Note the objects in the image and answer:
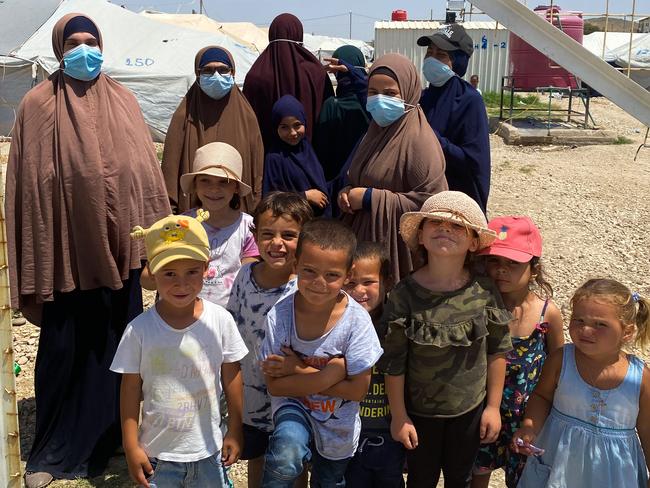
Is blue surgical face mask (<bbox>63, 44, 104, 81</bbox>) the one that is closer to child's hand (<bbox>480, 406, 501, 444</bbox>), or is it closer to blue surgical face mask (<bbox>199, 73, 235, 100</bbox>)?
blue surgical face mask (<bbox>199, 73, 235, 100</bbox>)

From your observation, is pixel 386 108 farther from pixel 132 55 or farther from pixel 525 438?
pixel 132 55

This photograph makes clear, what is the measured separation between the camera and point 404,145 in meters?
2.88

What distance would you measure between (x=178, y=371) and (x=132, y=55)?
12785mm

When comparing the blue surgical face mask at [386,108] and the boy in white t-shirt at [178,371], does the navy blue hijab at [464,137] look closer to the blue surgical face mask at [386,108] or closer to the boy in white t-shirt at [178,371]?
the blue surgical face mask at [386,108]

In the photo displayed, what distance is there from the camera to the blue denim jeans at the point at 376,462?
2.36 metres

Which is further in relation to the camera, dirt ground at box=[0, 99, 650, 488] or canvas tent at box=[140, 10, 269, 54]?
canvas tent at box=[140, 10, 269, 54]

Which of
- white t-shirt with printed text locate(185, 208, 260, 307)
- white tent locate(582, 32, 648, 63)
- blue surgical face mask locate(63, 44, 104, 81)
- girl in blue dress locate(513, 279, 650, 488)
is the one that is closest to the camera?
girl in blue dress locate(513, 279, 650, 488)

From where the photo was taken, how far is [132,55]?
45.1 feet

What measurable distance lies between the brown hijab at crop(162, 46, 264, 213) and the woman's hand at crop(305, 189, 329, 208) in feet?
0.77

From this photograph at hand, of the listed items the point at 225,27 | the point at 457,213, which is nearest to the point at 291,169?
the point at 457,213

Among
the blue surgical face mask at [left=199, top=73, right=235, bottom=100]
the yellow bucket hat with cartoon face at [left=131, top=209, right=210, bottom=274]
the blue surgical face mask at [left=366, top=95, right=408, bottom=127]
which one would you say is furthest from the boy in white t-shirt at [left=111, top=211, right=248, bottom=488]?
the blue surgical face mask at [left=199, top=73, right=235, bottom=100]

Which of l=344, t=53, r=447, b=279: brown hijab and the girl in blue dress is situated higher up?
l=344, t=53, r=447, b=279: brown hijab

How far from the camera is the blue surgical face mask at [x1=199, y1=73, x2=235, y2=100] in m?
3.15

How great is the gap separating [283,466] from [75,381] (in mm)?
1413
